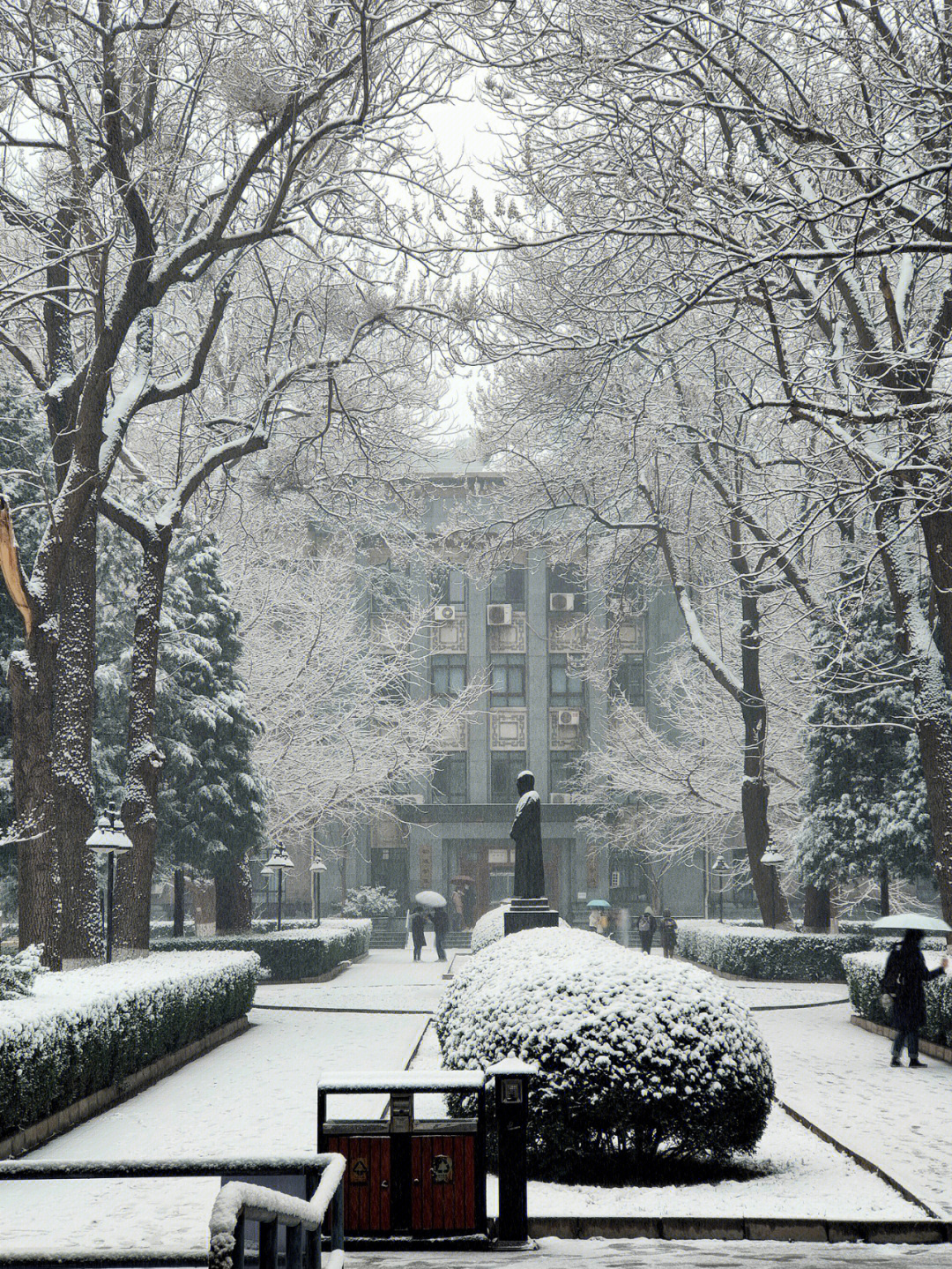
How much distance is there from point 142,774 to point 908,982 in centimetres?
1134

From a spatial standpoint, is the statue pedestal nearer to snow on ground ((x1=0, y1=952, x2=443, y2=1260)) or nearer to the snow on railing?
snow on ground ((x1=0, y1=952, x2=443, y2=1260))

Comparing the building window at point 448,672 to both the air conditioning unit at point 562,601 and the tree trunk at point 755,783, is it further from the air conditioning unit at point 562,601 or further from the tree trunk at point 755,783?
the tree trunk at point 755,783

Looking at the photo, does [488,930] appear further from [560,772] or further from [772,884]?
[560,772]

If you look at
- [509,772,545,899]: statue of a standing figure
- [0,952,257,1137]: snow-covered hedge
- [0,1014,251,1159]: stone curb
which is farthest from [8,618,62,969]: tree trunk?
[509,772,545,899]: statue of a standing figure

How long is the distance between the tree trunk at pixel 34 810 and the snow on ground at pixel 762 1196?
9747 mm

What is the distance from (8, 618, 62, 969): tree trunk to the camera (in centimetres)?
1727

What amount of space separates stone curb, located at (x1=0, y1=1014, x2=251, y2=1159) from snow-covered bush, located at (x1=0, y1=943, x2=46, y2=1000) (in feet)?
3.76

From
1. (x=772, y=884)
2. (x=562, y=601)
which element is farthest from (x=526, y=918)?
(x=562, y=601)

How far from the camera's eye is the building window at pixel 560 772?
60406 mm

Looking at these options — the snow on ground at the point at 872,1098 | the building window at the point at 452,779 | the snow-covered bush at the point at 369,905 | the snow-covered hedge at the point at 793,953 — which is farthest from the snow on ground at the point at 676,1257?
the building window at the point at 452,779

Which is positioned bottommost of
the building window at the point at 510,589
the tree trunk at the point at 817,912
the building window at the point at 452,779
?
the tree trunk at the point at 817,912

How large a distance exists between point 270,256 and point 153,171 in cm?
905

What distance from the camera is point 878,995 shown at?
19.8m

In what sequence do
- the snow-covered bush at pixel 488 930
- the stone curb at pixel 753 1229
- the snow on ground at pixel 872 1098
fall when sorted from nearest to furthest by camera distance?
the stone curb at pixel 753 1229 < the snow on ground at pixel 872 1098 < the snow-covered bush at pixel 488 930
